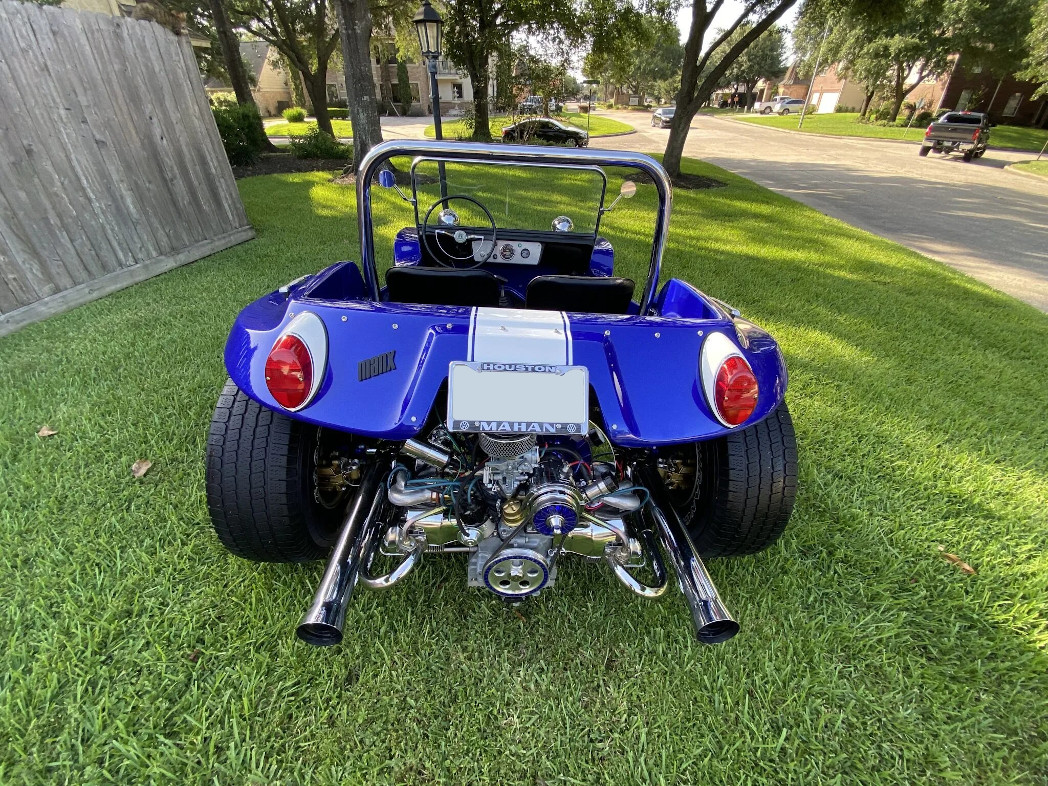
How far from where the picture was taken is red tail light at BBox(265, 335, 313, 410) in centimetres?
145

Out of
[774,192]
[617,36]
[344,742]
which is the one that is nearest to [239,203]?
[344,742]

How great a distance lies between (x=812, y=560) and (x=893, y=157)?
74.6ft

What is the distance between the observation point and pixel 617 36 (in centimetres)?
1345

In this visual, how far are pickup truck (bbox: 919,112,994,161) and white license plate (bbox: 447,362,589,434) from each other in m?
25.3

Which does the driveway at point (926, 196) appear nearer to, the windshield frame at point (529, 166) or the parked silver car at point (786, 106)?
the windshield frame at point (529, 166)

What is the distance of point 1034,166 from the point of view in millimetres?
16766

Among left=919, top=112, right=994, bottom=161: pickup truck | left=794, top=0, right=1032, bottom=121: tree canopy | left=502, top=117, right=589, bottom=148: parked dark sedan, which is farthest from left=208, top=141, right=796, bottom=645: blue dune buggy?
left=794, top=0, right=1032, bottom=121: tree canopy

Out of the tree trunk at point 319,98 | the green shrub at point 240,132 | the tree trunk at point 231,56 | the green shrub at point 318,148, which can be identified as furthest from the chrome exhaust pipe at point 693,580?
the tree trunk at point 319,98

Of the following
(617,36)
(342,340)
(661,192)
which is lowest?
(342,340)

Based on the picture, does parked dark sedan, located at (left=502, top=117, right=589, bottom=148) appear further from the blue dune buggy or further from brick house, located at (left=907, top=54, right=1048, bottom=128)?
brick house, located at (left=907, top=54, right=1048, bottom=128)

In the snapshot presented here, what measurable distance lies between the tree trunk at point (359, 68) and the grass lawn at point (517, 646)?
7880 millimetres

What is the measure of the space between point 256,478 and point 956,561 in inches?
115

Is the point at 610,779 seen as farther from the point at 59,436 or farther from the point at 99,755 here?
the point at 59,436

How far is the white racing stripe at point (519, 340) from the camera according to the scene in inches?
58.6
